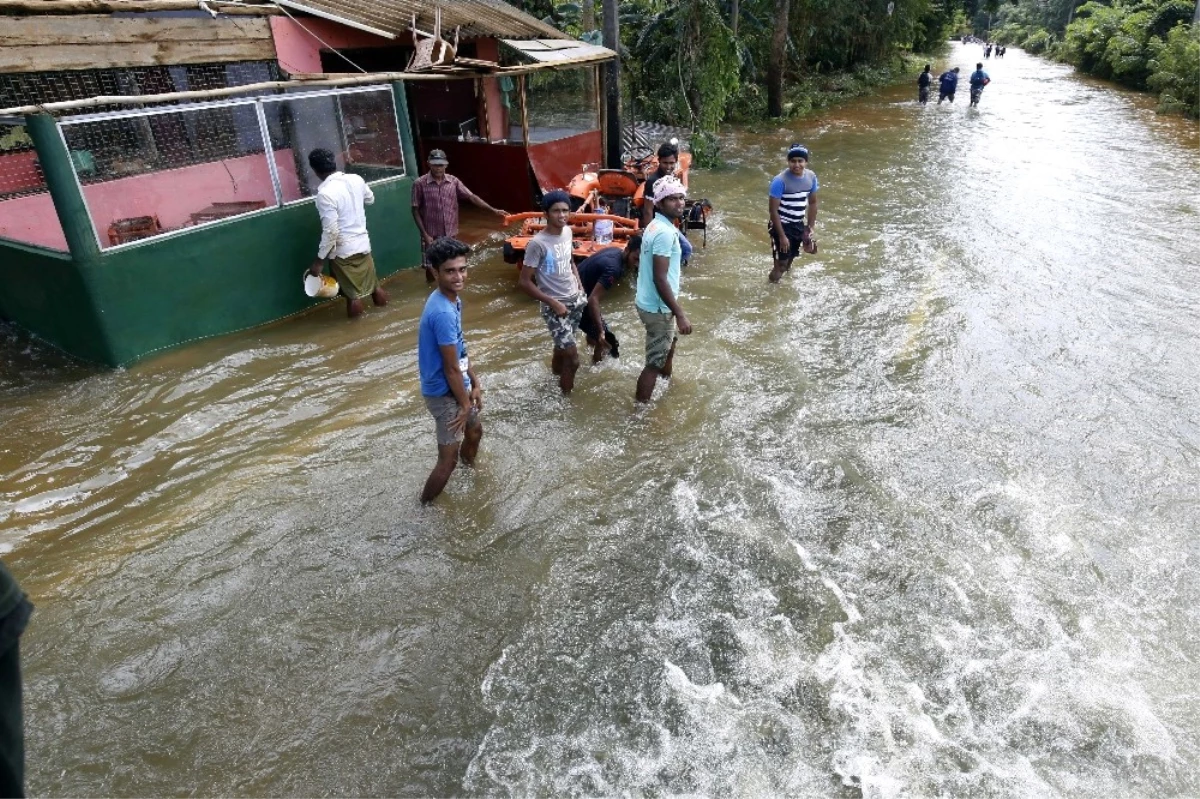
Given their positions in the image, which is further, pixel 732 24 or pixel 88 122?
pixel 732 24

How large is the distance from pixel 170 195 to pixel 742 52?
16.0 m

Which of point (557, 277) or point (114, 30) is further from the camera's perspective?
point (114, 30)

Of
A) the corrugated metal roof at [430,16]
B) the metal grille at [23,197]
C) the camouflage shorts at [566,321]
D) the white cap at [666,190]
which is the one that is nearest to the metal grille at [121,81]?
the metal grille at [23,197]

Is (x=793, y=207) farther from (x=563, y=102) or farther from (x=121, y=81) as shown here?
(x=121, y=81)

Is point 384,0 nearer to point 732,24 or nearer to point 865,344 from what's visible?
point 865,344

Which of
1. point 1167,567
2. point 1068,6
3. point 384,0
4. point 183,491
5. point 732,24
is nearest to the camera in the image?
point 1167,567

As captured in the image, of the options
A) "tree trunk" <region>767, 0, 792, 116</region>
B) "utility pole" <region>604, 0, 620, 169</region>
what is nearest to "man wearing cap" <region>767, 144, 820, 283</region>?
"utility pole" <region>604, 0, 620, 169</region>

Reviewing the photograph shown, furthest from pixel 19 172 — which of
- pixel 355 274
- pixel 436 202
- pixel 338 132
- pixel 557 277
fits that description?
pixel 557 277

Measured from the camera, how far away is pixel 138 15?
748 cm

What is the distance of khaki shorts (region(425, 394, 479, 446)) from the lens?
467cm

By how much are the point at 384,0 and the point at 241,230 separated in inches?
222

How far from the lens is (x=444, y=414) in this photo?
4703 mm

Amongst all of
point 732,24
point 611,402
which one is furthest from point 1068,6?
point 611,402

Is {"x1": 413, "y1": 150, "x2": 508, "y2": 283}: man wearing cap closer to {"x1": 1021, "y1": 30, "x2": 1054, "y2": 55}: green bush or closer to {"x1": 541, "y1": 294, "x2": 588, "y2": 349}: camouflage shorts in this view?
{"x1": 541, "y1": 294, "x2": 588, "y2": 349}: camouflage shorts
